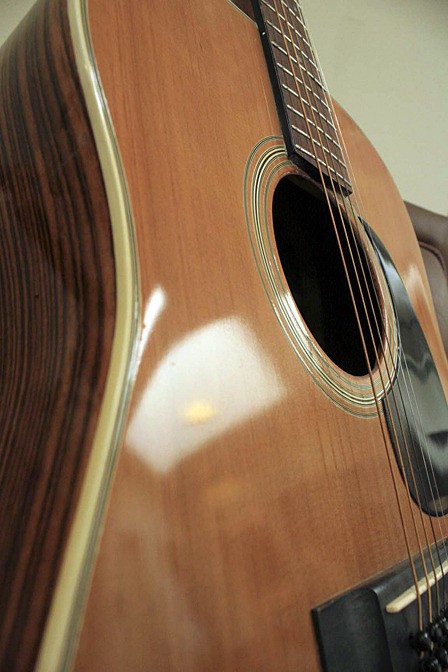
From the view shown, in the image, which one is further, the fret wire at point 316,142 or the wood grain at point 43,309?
the fret wire at point 316,142

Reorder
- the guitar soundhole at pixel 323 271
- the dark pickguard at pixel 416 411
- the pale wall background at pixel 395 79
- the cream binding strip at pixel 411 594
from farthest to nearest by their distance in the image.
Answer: the pale wall background at pixel 395 79
the guitar soundhole at pixel 323 271
the dark pickguard at pixel 416 411
the cream binding strip at pixel 411 594

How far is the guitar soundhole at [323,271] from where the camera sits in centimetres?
55

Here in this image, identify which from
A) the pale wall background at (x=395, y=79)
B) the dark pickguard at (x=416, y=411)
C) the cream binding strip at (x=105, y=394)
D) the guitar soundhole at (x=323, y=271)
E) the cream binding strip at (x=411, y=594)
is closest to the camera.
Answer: the cream binding strip at (x=105, y=394)

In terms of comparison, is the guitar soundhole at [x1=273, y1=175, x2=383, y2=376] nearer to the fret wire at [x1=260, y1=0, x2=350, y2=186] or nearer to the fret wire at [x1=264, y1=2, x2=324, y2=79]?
the fret wire at [x1=260, y1=0, x2=350, y2=186]

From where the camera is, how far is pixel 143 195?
1.04ft

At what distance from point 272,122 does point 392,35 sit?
1.17m

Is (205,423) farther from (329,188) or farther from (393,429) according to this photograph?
(329,188)

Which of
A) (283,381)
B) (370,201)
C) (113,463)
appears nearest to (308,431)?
(283,381)

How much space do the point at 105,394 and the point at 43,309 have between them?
95mm

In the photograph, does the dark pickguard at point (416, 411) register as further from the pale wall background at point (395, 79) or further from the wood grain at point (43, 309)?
the pale wall background at point (395, 79)

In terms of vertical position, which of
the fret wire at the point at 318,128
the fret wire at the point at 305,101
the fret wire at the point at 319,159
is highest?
the fret wire at the point at 305,101

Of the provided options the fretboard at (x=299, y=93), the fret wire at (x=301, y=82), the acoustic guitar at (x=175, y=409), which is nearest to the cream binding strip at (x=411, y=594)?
the acoustic guitar at (x=175, y=409)

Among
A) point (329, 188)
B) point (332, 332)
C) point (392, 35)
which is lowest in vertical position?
point (332, 332)

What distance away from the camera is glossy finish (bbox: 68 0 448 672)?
240 millimetres
